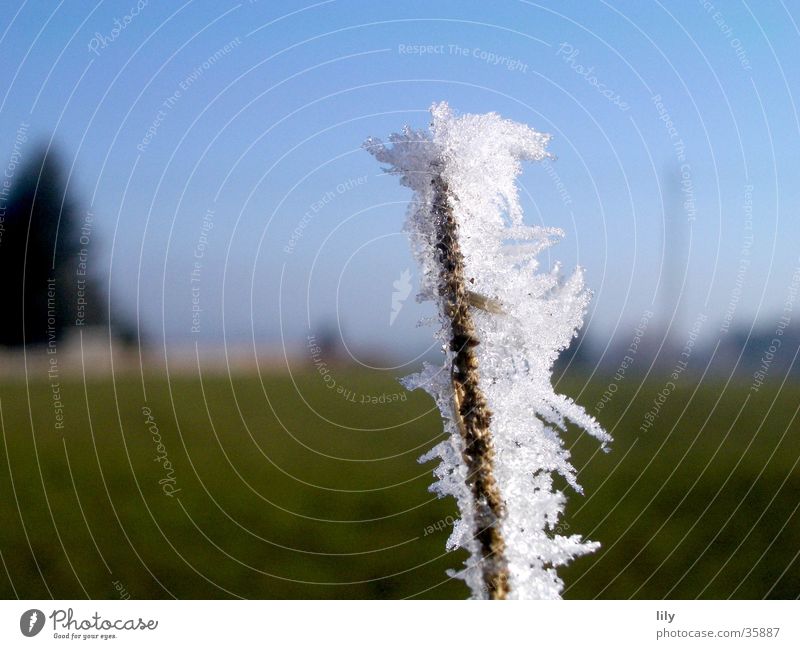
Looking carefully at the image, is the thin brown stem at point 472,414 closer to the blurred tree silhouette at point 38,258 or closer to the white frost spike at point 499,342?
the white frost spike at point 499,342

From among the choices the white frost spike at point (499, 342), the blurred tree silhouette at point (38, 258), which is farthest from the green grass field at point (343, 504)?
the white frost spike at point (499, 342)

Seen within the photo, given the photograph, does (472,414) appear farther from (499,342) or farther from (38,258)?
(38,258)

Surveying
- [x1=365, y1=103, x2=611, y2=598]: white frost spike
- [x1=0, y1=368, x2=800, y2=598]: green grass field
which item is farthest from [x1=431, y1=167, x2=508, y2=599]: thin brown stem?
[x1=0, y1=368, x2=800, y2=598]: green grass field

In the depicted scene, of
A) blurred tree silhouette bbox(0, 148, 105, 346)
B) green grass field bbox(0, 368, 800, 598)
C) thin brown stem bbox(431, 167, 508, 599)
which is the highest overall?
blurred tree silhouette bbox(0, 148, 105, 346)

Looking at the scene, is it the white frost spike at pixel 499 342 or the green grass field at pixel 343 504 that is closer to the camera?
the white frost spike at pixel 499 342

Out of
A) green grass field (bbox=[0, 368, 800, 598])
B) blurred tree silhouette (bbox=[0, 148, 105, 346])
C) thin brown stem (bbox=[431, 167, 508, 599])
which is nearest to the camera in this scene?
thin brown stem (bbox=[431, 167, 508, 599])

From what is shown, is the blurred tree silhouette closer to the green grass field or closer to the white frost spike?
the green grass field

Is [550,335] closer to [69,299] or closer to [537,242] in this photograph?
[537,242]

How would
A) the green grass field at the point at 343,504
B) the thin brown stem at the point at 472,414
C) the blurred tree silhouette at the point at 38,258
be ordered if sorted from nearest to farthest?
the thin brown stem at the point at 472,414 < the green grass field at the point at 343,504 < the blurred tree silhouette at the point at 38,258

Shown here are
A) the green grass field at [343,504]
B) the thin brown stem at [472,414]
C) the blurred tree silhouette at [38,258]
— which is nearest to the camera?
the thin brown stem at [472,414]
